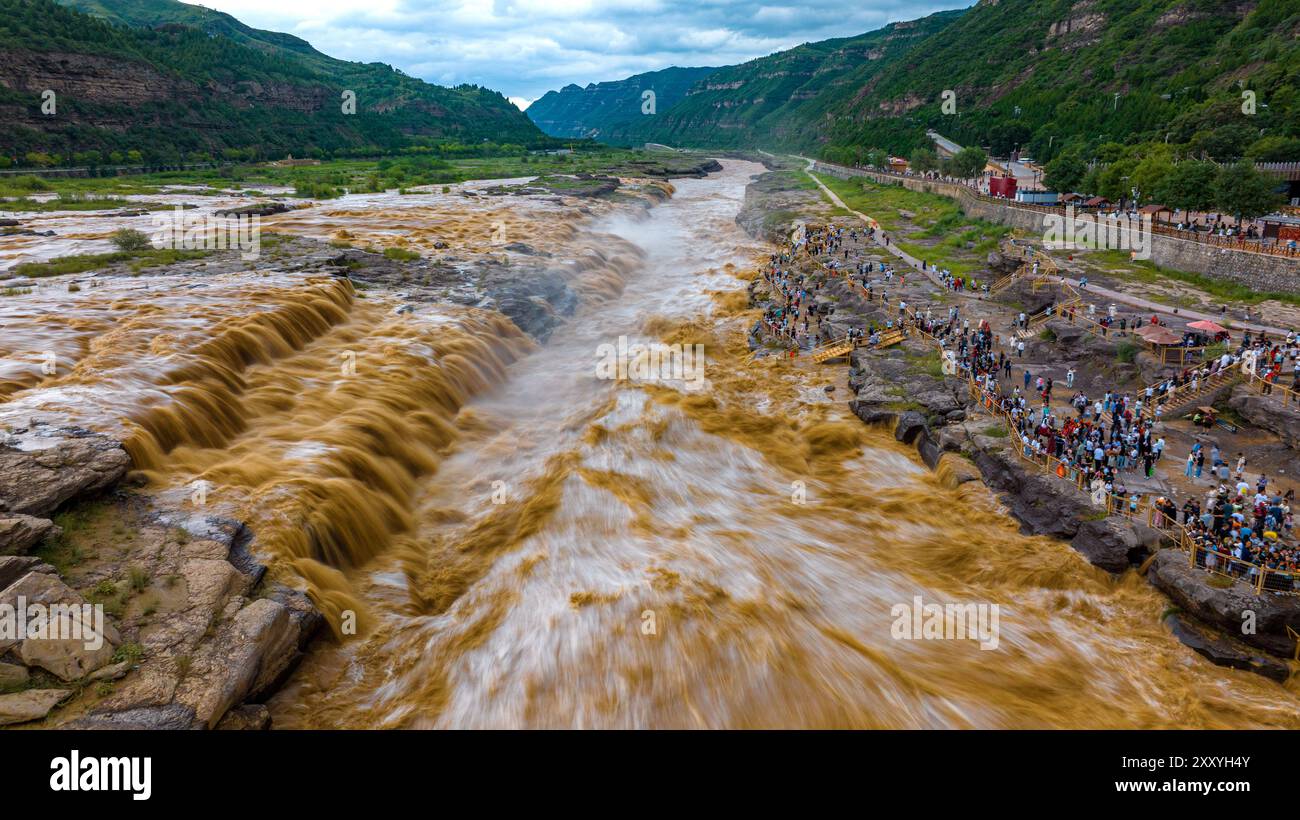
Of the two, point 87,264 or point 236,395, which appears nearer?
point 236,395

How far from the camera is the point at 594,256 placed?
56.5 meters

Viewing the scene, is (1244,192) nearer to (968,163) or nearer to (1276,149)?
(1276,149)

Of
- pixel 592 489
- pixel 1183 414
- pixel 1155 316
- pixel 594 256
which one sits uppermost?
pixel 594 256

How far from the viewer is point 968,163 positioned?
85750 millimetres

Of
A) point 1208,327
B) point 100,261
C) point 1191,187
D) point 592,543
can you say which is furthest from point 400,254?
point 1191,187

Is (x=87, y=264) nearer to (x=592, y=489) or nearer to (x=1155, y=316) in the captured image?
(x=592, y=489)

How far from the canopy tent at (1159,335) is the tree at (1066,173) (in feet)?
136

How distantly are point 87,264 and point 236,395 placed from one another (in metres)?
21.0

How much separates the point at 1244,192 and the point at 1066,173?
2440cm

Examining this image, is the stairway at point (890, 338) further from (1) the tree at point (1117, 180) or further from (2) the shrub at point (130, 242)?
(2) the shrub at point (130, 242)

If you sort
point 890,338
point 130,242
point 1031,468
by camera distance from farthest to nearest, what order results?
1. point 130,242
2. point 890,338
3. point 1031,468

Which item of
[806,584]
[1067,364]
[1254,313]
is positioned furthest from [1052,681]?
[1254,313]

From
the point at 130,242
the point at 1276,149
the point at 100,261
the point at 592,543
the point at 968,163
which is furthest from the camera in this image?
the point at 968,163

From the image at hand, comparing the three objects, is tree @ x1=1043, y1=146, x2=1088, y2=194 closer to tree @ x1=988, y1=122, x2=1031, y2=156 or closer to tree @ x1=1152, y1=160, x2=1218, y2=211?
tree @ x1=1152, y1=160, x2=1218, y2=211
